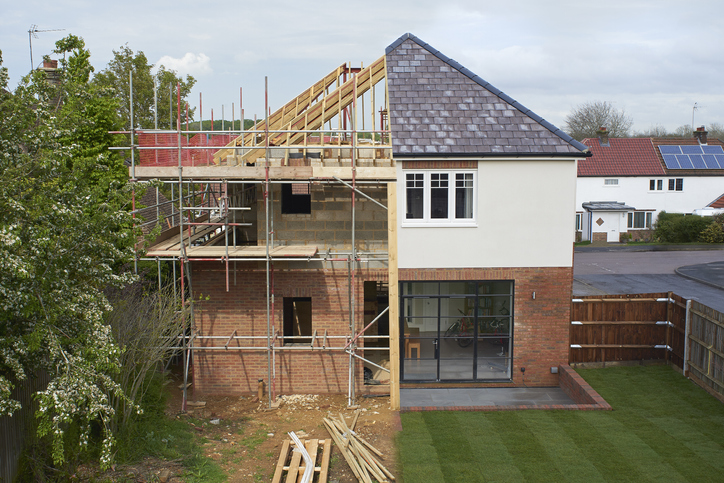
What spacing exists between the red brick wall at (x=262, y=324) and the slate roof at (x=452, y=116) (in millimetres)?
3649

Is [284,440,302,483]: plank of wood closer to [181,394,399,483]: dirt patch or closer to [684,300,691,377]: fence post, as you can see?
[181,394,399,483]: dirt patch

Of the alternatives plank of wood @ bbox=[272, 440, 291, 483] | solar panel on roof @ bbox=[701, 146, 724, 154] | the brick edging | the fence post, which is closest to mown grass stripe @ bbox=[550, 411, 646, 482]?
the brick edging

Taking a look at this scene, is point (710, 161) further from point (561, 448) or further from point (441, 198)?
point (561, 448)

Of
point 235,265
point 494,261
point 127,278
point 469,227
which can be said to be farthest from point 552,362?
point 127,278

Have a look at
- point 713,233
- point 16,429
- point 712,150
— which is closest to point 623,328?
point 16,429

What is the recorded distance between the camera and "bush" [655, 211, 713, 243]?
38.4 m

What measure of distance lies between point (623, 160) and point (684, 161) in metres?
4.26

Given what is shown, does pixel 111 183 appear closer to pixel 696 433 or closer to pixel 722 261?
pixel 696 433

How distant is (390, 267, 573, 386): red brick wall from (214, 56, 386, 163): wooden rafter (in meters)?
4.39

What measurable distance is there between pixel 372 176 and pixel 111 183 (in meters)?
5.68

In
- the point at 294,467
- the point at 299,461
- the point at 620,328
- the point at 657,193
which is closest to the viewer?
the point at 294,467

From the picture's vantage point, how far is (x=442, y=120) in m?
15.0

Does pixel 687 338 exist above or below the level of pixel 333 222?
below

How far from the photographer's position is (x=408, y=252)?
14898 mm
